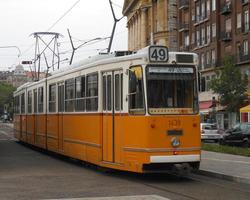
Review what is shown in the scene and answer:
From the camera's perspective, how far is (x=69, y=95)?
1978 centimetres

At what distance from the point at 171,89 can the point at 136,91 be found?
2.93 feet

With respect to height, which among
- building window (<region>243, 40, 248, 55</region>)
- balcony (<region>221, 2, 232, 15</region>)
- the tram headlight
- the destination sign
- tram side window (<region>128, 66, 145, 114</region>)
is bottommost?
the tram headlight

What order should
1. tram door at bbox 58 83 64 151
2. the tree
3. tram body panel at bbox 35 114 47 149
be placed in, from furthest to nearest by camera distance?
the tree < tram body panel at bbox 35 114 47 149 < tram door at bbox 58 83 64 151

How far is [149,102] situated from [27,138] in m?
17.4

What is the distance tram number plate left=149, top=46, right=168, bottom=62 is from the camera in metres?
14.8

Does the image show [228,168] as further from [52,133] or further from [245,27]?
[245,27]

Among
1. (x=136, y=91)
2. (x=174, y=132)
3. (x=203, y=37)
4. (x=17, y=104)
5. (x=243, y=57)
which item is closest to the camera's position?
(x=174, y=132)

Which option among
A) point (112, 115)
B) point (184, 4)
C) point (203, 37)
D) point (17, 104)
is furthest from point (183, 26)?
point (112, 115)

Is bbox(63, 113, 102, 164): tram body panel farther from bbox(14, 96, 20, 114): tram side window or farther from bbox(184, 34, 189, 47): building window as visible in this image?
bbox(184, 34, 189, 47): building window

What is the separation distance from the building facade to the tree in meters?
23.8

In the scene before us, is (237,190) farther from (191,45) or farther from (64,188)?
(191,45)

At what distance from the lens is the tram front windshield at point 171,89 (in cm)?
1466

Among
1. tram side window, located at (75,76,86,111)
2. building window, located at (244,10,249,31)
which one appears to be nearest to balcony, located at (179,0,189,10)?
building window, located at (244,10,249,31)

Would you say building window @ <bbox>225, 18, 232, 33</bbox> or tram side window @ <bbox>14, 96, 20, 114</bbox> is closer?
tram side window @ <bbox>14, 96, 20, 114</bbox>
